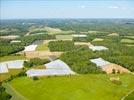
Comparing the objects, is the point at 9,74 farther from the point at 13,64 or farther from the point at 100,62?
the point at 100,62

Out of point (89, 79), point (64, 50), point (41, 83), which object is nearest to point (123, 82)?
point (89, 79)

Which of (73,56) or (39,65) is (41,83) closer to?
(39,65)

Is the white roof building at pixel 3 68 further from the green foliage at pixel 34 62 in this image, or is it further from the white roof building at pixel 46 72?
the white roof building at pixel 46 72

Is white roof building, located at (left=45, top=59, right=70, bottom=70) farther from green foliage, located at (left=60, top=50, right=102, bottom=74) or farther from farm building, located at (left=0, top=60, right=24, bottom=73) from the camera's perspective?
farm building, located at (left=0, top=60, right=24, bottom=73)

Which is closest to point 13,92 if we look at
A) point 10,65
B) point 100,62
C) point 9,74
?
point 9,74

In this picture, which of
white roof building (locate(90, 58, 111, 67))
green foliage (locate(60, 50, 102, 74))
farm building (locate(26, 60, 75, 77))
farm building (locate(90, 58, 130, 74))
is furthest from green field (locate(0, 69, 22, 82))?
farm building (locate(90, 58, 130, 74))
